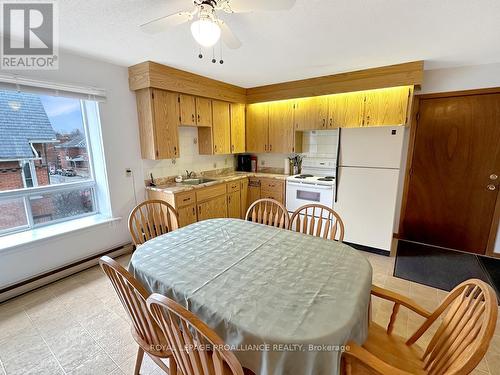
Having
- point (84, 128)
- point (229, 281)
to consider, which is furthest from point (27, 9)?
point (229, 281)

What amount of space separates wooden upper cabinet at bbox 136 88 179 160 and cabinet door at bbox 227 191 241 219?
1.16m

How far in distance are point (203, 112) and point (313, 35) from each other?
76.8 inches

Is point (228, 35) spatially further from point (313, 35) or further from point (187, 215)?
point (187, 215)

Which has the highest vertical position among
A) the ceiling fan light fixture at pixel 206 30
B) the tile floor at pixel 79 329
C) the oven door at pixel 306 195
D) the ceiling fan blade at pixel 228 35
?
the ceiling fan blade at pixel 228 35

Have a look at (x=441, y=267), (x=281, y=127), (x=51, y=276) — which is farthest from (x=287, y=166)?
(x=51, y=276)

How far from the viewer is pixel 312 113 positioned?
11.8 ft

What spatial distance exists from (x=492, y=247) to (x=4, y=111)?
18.8 ft

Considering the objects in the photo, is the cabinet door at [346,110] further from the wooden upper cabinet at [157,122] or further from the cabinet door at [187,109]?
the wooden upper cabinet at [157,122]

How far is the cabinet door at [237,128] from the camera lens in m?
4.09

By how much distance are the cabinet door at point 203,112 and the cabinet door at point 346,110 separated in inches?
70.2

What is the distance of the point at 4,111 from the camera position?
222 centimetres

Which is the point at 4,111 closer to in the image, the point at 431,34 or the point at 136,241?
the point at 136,241

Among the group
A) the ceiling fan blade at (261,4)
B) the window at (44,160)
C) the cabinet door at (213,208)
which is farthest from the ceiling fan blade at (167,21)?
the cabinet door at (213,208)

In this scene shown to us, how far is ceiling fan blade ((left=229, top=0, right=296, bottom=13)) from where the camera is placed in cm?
121
